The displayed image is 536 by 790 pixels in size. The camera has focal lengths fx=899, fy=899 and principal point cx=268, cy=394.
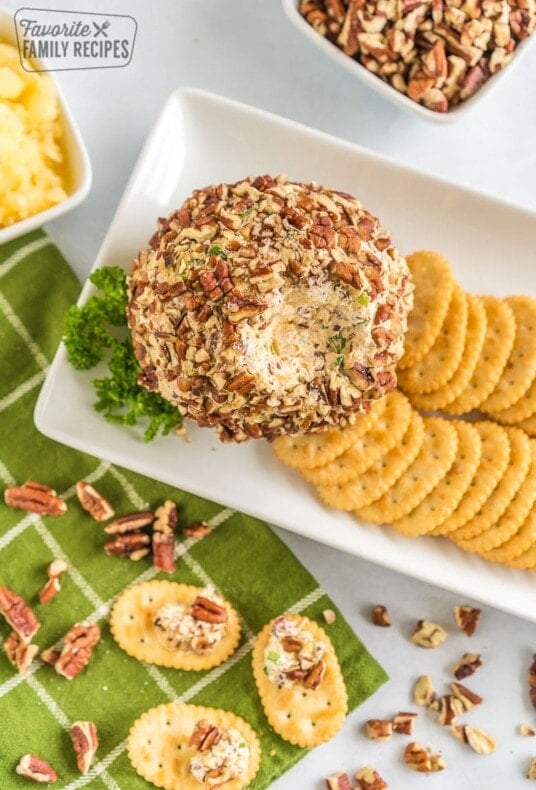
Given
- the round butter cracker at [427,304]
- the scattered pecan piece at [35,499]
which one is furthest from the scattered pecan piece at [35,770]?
the round butter cracker at [427,304]

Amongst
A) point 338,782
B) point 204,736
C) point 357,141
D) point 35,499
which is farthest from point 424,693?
point 357,141

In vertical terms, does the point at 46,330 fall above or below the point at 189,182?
below

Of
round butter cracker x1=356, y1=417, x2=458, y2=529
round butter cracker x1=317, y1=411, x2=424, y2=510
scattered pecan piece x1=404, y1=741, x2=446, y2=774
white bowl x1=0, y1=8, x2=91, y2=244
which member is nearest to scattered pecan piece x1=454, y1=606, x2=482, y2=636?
scattered pecan piece x1=404, y1=741, x2=446, y2=774

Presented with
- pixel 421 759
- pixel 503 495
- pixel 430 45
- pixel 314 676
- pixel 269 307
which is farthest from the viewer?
pixel 421 759

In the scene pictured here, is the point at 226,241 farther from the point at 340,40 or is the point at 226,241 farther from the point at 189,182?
the point at 340,40

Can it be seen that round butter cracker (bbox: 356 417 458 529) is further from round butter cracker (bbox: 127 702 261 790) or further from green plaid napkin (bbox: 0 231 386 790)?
round butter cracker (bbox: 127 702 261 790)

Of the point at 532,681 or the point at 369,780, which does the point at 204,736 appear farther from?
the point at 532,681

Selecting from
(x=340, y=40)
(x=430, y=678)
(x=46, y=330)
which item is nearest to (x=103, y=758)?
→ (x=430, y=678)
